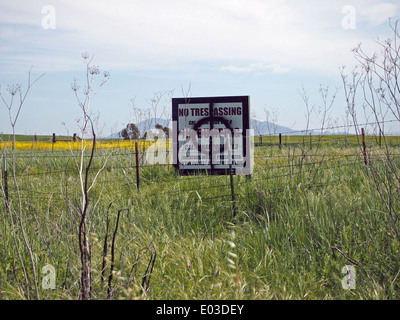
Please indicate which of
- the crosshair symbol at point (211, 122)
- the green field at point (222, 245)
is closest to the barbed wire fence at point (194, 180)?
the green field at point (222, 245)

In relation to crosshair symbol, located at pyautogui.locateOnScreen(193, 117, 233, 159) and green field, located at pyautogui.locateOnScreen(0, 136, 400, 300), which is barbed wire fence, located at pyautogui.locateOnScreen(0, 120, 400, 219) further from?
crosshair symbol, located at pyautogui.locateOnScreen(193, 117, 233, 159)

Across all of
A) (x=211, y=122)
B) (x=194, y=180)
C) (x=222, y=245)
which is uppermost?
(x=211, y=122)

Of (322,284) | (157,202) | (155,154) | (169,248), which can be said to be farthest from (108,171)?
(322,284)

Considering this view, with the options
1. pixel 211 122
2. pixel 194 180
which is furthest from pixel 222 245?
pixel 211 122

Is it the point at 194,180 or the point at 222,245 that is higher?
the point at 194,180

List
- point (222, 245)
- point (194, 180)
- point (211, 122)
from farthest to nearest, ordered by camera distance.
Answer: point (211, 122) < point (194, 180) < point (222, 245)

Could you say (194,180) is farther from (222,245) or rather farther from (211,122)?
(222,245)

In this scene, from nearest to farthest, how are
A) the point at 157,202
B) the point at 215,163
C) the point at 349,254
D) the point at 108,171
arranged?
the point at 349,254, the point at 157,202, the point at 215,163, the point at 108,171

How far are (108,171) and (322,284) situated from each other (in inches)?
229

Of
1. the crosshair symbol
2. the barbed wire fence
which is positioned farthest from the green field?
the crosshair symbol

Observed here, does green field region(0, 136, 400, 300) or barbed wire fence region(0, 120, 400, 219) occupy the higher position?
barbed wire fence region(0, 120, 400, 219)

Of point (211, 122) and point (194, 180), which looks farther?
point (211, 122)

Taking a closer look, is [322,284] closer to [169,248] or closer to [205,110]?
[169,248]
